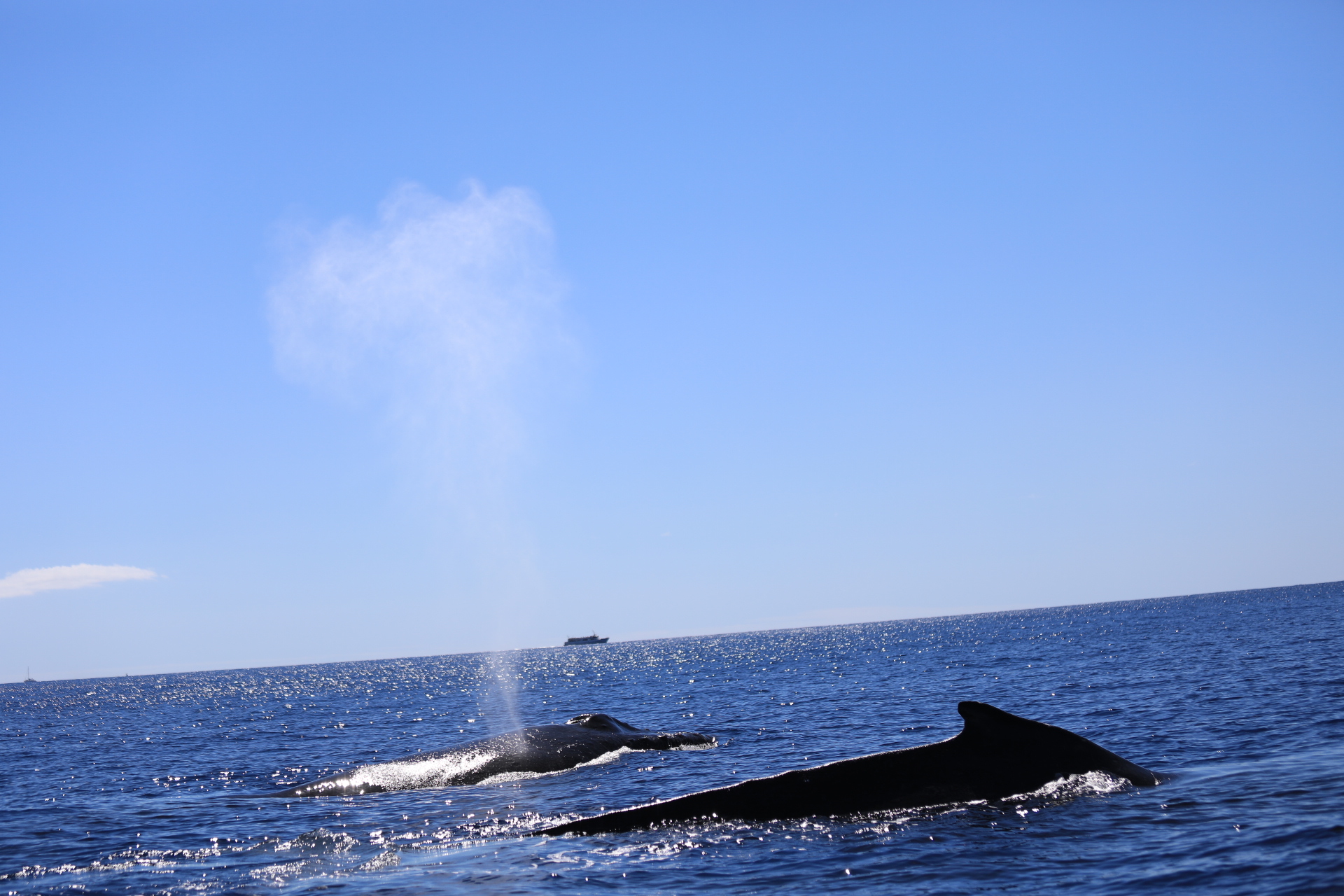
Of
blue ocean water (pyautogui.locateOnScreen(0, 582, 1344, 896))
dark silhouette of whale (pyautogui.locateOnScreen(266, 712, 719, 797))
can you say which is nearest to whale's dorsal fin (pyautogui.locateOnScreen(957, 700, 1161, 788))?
blue ocean water (pyautogui.locateOnScreen(0, 582, 1344, 896))

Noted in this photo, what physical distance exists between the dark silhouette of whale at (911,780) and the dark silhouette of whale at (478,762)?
917 centimetres

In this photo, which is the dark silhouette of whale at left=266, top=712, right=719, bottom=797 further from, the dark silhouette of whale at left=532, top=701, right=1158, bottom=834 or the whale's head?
the dark silhouette of whale at left=532, top=701, right=1158, bottom=834

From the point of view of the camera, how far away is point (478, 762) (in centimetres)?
2105

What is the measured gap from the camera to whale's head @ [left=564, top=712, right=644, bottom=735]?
84.6 ft

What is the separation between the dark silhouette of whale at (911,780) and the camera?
12.0 metres

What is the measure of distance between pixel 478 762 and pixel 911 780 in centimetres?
1193

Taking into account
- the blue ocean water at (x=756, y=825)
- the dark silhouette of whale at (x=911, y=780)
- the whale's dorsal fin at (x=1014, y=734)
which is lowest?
the blue ocean water at (x=756, y=825)

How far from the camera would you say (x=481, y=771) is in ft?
67.7

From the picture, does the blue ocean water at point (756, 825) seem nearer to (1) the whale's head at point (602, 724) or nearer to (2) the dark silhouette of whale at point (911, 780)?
(2) the dark silhouette of whale at point (911, 780)

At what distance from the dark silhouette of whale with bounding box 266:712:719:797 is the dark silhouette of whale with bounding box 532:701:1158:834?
917 cm

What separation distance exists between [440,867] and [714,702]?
39.0 m

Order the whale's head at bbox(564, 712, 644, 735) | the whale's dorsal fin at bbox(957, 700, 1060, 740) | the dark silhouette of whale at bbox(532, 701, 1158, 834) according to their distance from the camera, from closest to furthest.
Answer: the whale's dorsal fin at bbox(957, 700, 1060, 740), the dark silhouette of whale at bbox(532, 701, 1158, 834), the whale's head at bbox(564, 712, 644, 735)

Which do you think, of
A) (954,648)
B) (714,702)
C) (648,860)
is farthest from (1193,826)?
(954,648)

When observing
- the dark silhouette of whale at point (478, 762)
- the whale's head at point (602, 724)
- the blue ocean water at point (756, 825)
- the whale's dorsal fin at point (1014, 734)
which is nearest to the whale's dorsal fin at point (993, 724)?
the whale's dorsal fin at point (1014, 734)
